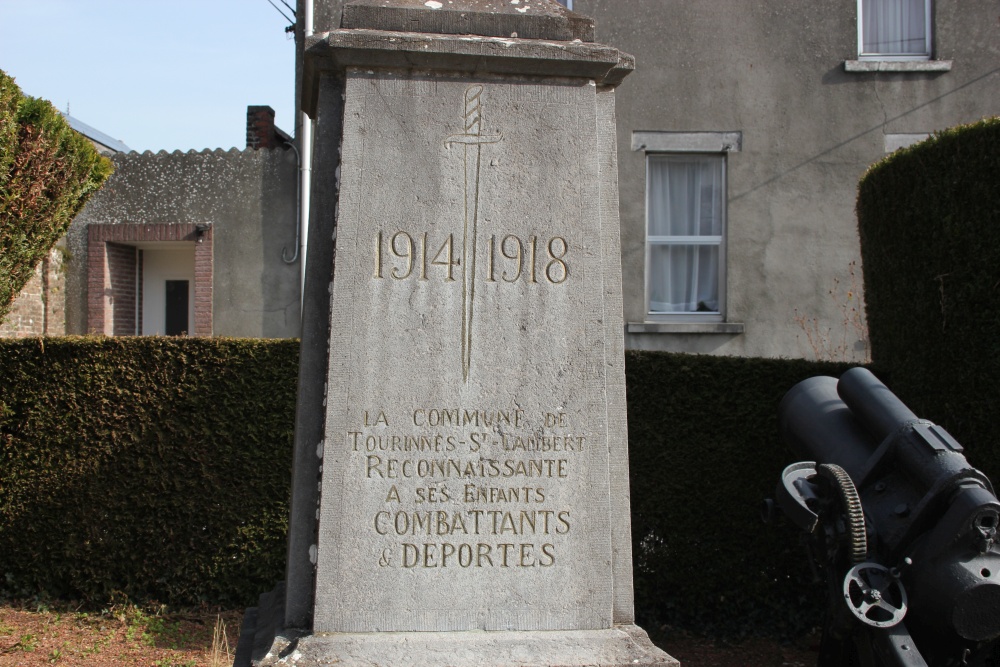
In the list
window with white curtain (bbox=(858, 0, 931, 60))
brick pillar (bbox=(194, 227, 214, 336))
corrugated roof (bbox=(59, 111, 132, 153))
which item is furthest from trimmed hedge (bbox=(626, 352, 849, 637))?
corrugated roof (bbox=(59, 111, 132, 153))

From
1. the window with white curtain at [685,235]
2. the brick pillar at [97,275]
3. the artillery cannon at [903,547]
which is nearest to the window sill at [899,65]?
the window with white curtain at [685,235]

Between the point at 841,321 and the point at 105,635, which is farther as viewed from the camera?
the point at 841,321

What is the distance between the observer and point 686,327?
11250 millimetres

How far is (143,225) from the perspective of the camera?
12.7 meters

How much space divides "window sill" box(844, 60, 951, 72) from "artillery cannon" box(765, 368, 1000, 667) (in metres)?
7.73

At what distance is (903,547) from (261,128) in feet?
37.5

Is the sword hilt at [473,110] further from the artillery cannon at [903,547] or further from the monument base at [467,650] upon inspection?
the artillery cannon at [903,547]

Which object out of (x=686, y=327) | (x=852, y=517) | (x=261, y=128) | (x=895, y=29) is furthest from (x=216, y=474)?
(x=895, y=29)

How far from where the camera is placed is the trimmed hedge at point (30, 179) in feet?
22.9

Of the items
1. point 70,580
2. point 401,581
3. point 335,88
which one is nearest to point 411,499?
point 401,581

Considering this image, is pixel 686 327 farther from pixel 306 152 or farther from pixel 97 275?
pixel 97 275

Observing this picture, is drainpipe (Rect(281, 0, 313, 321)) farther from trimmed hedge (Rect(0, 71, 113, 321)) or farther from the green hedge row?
the green hedge row

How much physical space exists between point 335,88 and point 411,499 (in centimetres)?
153

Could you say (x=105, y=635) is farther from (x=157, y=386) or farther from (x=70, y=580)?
(x=157, y=386)
